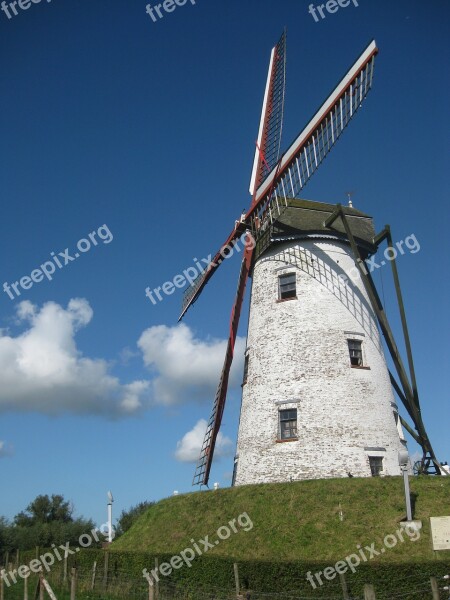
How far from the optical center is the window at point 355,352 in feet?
77.1

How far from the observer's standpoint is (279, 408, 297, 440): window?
22.2m

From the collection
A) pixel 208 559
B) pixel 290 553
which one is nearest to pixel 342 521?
pixel 290 553

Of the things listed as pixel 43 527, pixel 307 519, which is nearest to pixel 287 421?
pixel 307 519

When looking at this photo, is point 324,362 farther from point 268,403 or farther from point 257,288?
point 257,288

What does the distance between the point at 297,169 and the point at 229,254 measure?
6.01m

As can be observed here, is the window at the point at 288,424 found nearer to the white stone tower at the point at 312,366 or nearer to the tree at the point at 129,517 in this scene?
the white stone tower at the point at 312,366

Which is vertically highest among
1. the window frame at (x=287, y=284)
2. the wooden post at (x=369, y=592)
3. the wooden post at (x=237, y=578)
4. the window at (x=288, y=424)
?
the window frame at (x=287, y=284)

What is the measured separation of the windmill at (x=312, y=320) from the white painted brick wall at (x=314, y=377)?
46mm

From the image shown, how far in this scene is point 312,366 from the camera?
75.2 ft

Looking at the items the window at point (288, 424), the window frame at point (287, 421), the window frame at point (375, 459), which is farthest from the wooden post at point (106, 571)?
the window frame at point (375, 459)

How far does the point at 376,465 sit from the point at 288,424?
3.68m

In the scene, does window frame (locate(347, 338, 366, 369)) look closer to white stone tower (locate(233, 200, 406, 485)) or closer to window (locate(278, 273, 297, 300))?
white stone tower (locate(233, 200, 406, 485))

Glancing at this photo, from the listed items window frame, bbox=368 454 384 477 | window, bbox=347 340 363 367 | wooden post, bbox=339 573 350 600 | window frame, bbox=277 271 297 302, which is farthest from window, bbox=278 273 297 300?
wooden post, bbox=339 573 350 600

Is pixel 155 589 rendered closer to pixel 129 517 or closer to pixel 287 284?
pixel 287 284
